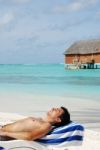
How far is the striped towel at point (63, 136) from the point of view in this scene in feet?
14.3

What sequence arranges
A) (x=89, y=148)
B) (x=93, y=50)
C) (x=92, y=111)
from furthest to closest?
1. (x=93, y=50)
2. (x=92, y=111)
3. (x=89, y=148)

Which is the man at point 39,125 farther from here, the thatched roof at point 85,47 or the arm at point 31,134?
the thatched roof at point 85,47

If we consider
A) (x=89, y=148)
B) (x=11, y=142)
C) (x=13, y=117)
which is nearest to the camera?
(x=11, y=142)

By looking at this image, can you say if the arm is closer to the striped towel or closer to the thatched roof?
the striped towel

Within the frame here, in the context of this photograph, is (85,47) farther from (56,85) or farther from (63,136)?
(63,136)

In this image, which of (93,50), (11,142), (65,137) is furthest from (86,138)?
(93,50)

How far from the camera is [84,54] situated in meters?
52.1

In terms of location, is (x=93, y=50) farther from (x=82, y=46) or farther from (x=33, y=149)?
(x=33, y=149)

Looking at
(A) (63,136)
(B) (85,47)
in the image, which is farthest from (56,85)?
(B) (85,47)

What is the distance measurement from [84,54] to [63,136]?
48.0 meters

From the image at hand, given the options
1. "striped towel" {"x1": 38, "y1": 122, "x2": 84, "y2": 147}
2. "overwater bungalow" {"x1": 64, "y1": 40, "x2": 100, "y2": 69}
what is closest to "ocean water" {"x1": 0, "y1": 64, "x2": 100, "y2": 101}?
"overwater bungalow" {"x1": 64, "y1": 40, "x2": 100, "y2": 69}

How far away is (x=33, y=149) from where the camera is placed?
166 inches

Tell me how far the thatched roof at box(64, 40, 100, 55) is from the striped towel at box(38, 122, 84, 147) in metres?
46.5

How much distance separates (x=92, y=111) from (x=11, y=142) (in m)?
7.71
